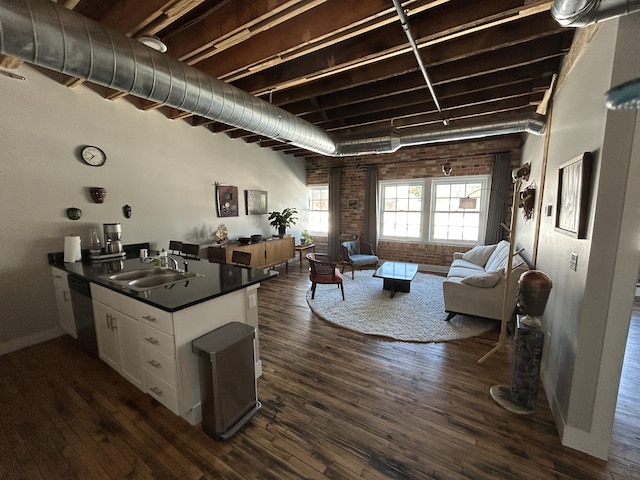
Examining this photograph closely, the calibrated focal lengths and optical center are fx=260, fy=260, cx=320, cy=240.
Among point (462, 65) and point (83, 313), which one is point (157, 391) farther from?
point (462, 65)

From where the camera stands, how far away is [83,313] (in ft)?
8.29

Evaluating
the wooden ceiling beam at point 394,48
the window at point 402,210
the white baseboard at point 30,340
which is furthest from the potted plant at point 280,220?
the white baseboard at point 30,340

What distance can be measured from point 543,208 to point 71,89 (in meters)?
5.50

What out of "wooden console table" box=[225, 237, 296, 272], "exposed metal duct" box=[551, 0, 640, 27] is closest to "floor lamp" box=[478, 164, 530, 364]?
"exposed metal duct" box=[551, 0, 640, 27]

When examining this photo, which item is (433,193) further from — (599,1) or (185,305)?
(185,305)

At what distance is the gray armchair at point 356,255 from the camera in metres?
5.29

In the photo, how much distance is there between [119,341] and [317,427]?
5.69 ft

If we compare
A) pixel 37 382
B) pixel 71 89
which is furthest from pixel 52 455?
pixel 71 89

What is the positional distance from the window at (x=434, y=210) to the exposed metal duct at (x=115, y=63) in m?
3.93

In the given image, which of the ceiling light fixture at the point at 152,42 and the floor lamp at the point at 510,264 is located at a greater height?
the ceiling light fixture at the point at 152,42

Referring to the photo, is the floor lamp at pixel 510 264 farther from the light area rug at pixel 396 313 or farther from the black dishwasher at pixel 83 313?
the black dishwasher at pixel 83 313

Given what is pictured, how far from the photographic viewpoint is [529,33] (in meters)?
2.03

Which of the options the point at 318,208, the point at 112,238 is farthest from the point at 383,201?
the point at 112,238

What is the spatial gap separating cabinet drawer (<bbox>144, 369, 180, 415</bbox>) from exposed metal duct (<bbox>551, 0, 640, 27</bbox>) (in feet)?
10.2
